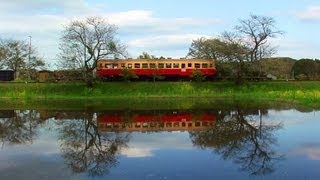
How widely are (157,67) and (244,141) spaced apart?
133ft

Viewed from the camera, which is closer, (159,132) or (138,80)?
(159,132)

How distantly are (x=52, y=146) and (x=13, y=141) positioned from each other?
227 cm

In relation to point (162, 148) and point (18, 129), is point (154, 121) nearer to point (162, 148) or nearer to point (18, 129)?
point (18, 129)

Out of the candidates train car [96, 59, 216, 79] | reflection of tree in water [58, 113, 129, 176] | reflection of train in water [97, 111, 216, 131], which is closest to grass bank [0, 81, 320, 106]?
train car [96, 59, 216, 79]

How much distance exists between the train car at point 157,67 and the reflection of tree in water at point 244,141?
1252 inches

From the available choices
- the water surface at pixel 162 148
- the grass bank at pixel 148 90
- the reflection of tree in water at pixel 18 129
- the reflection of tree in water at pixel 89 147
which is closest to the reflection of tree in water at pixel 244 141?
the water surface at pixel 162 148

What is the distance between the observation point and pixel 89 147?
16.6 m

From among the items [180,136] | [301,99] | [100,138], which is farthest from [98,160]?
[301,99]

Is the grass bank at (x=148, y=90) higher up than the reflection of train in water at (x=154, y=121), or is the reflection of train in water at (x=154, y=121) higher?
the grass bank at (x=148, y=90)

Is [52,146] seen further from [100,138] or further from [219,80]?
[219,80]

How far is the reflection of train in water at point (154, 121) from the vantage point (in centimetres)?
2277

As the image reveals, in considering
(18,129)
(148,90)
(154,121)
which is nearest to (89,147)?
(18,129)

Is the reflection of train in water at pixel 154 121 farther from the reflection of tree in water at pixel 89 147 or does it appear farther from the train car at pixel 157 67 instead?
the train car at pixel 157 67

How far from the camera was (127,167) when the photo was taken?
1280 centimetres
